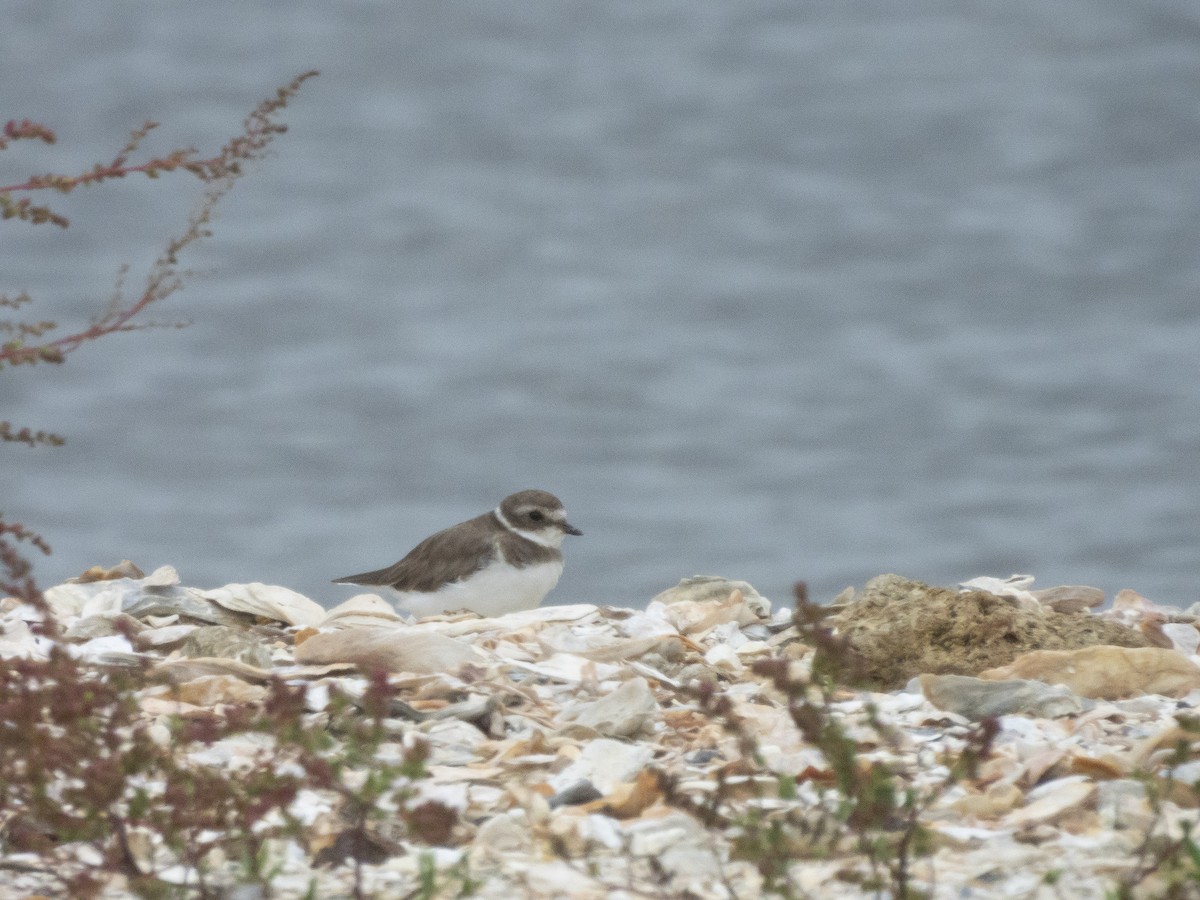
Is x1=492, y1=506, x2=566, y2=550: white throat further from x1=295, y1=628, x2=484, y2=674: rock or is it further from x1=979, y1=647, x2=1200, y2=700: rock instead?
x1=979, y1=647, x2=1200, y2=700: rock

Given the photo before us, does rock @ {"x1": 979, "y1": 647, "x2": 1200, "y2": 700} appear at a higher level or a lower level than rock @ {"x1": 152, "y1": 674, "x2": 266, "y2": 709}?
higher

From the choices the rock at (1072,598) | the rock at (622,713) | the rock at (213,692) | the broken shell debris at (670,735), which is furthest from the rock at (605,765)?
the rock at (1072,598)

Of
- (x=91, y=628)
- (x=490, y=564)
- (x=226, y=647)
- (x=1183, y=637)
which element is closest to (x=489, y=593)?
(x=490, y=564)

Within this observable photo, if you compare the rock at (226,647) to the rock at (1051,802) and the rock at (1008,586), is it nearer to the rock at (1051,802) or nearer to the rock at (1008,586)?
the rock at (1051,802)

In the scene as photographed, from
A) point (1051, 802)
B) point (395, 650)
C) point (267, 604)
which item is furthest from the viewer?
point (267, 604)

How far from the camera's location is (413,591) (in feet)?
29.8

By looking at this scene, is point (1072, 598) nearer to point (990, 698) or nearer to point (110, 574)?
point (990, 698)

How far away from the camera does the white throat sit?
934 cm

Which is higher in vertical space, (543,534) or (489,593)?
(543,534)

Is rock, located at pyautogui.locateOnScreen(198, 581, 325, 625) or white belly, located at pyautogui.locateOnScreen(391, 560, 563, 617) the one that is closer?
rock, located at pyautogui.locateOnScreen(198, 581, 325, 625)

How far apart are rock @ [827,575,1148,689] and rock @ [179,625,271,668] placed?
2191mm

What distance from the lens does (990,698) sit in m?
5.34

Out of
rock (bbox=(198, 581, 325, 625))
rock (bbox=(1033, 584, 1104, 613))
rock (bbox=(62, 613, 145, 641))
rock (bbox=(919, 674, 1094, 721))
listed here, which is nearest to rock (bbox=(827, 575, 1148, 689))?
rock (bbox=(919, 674, 1094, 721))

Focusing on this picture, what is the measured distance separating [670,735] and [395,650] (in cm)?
110
